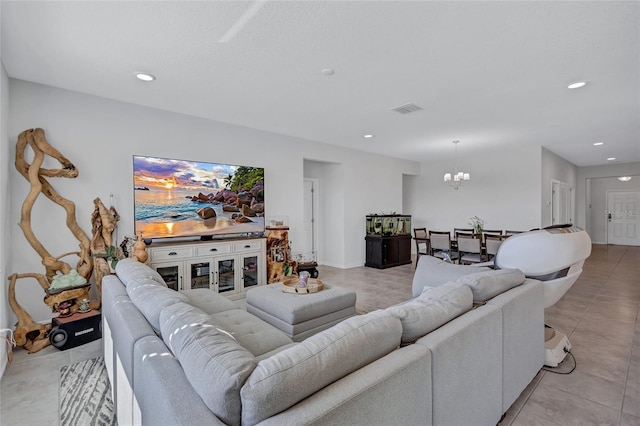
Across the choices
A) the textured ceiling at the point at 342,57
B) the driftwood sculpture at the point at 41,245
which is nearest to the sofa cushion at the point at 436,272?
the textured ceiling at the point at 342,57

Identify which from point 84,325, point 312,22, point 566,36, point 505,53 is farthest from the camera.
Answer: point 84,325

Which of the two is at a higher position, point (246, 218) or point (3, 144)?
point (3, 144)

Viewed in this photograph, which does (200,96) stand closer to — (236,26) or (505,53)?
(236,26)

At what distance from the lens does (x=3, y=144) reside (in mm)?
2754

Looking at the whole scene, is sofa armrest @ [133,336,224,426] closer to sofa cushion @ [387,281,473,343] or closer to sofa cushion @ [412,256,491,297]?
Result: sofa cushion @ [387,281,473,343]

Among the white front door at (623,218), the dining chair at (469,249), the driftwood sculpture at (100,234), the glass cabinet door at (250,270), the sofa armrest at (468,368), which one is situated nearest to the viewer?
the sofa armrest at (468,368)

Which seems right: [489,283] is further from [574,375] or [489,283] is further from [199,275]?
[199,275]

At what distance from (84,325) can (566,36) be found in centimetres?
486

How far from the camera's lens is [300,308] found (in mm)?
2656

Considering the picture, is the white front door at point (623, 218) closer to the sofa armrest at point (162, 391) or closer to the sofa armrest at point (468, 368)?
the sofa armrest at point (468, 368)

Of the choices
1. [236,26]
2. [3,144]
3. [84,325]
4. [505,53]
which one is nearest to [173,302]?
[236,26]

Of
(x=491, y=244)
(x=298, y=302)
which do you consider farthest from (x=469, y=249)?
(x=298, y=302)

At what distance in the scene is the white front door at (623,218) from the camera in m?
9.74

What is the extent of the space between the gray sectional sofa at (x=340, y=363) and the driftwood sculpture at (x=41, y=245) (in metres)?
1.42
